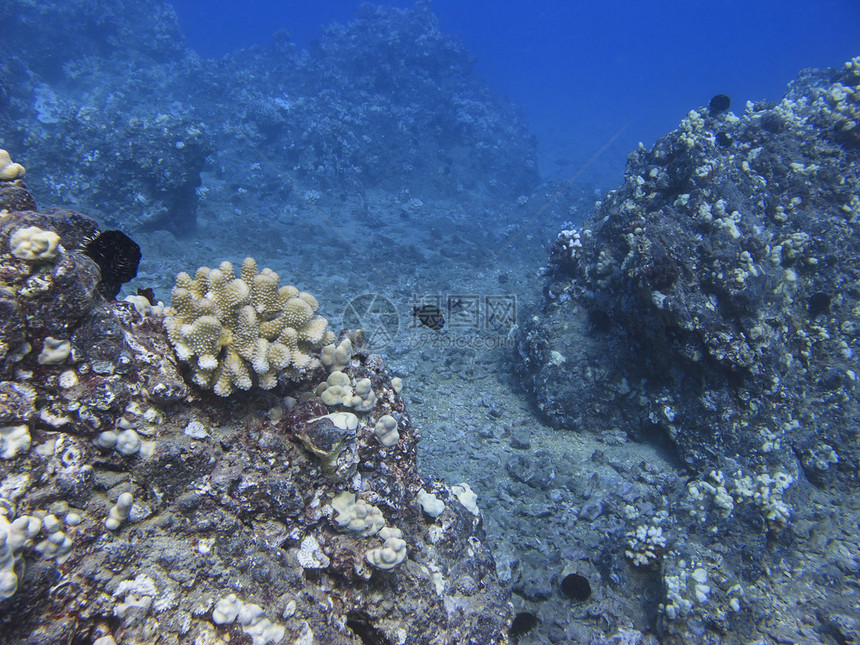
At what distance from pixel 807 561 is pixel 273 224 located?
15.6 metres

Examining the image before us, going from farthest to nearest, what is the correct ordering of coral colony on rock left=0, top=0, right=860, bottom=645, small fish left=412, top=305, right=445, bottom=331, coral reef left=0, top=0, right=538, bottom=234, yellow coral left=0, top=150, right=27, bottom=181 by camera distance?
coral reef left=0, top=0, right=538, bottom=234
small fish left=412, top=305, right=445, bottom=331
yellow coral left=0, top=150, right=27, bottom=181
coral colony on rock left=0, top=0, right=860, bottom=645

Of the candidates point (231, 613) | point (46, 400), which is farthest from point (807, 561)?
point (46, 400)

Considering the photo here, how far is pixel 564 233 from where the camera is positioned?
8.47 m

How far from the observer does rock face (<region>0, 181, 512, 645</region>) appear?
188cm

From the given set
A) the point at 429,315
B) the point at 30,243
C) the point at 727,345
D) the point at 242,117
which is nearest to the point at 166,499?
the point at 30,243

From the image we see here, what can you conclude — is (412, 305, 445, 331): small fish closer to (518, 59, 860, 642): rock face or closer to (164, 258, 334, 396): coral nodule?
(518, 59, 860, 642): rock face

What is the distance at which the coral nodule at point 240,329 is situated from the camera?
264 centimetres

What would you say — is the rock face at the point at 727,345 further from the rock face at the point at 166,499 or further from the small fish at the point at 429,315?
the rock face at the point at 166,499

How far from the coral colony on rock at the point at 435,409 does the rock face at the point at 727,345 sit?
0.05 m

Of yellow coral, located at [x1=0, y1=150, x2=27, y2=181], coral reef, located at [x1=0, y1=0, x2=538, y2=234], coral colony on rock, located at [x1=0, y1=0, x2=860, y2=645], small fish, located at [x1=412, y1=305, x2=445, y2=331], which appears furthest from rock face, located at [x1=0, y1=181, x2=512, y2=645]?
coral reef, located at [x1=0, y1=0, x2=538, y2=234]

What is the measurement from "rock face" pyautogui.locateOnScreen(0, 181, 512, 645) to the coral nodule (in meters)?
0.16

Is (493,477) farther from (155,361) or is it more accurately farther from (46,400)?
(46,400)

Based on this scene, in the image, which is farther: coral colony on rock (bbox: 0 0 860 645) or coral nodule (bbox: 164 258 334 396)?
coral nodule (bbox: 164 258 334 396)

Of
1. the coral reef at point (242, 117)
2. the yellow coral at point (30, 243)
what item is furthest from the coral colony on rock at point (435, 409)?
the coral reef at point (242, 117)
